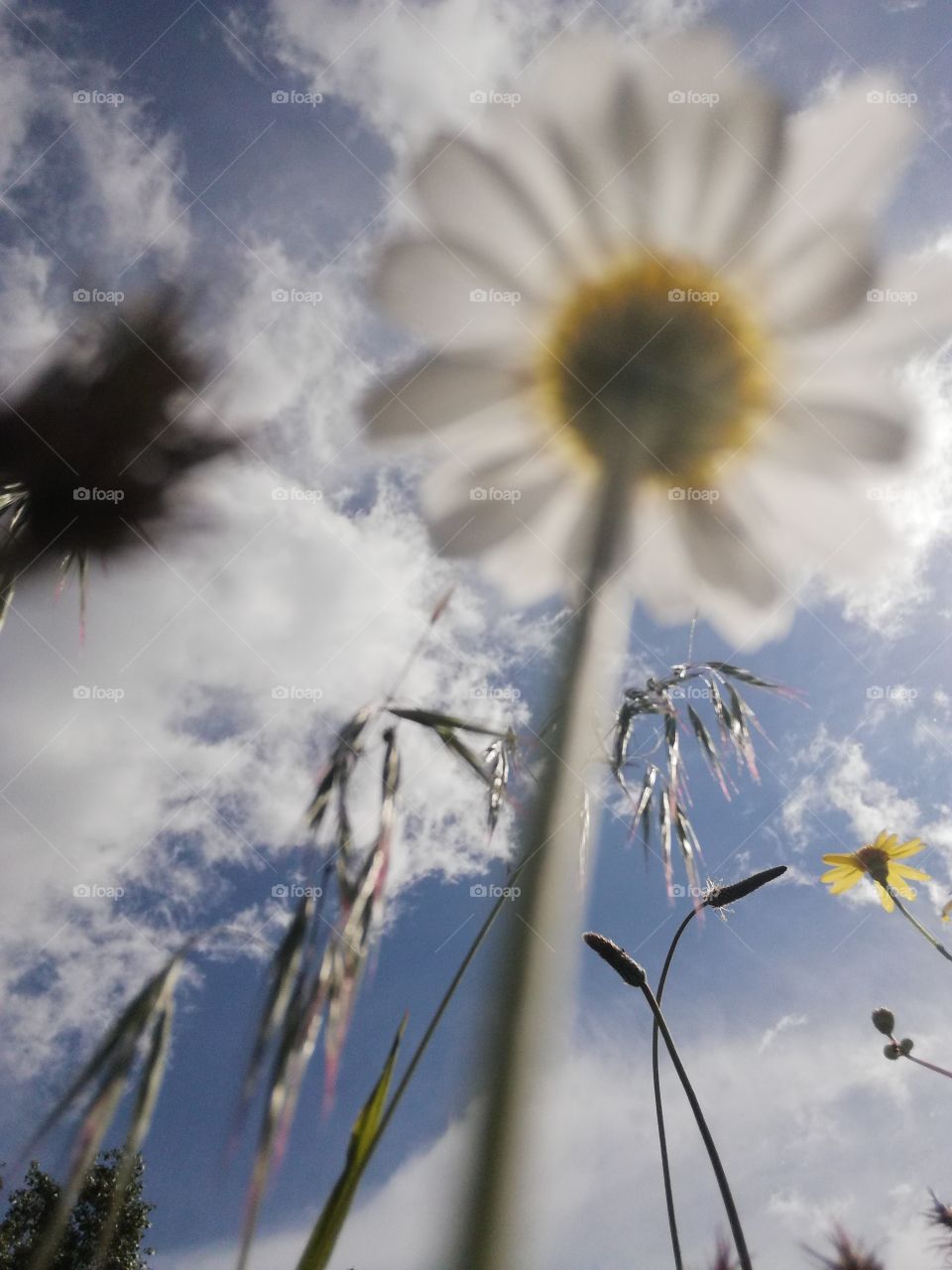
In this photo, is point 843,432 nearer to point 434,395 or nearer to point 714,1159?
point 434,395

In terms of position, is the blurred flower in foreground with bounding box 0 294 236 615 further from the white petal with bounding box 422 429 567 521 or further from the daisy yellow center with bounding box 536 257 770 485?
the daisy yellow center with bounding box 536 257 770 485

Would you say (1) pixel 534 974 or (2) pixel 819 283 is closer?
(1) pixel 534 974

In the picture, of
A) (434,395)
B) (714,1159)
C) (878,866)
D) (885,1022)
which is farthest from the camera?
(434,395)

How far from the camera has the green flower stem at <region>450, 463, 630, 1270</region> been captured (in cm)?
59

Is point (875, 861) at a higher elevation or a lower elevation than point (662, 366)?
lower

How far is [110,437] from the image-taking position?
2.17m

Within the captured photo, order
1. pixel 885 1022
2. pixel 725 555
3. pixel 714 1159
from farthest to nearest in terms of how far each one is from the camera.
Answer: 1. pixel 725 555
2. pixel 885 1022
3. pixel 714 1159

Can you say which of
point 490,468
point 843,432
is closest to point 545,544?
point 490,468

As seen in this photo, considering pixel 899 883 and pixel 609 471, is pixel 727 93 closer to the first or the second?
pixel 609 471

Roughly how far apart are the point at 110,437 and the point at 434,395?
947 mm

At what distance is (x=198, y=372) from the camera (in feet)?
7.13

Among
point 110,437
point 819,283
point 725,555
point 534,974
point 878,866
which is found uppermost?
point 819,283

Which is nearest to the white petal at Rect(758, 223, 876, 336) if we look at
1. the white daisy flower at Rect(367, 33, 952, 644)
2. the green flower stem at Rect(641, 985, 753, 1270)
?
the white daisy flower at Rect(367, 33, 952, 644)

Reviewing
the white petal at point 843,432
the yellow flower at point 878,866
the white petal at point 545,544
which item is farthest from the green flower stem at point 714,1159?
the white petal at point 843,432
